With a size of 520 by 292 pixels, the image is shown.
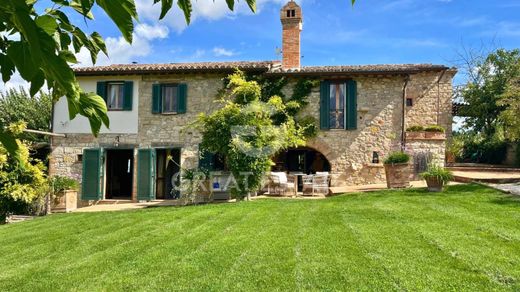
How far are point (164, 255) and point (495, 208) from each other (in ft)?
19.0

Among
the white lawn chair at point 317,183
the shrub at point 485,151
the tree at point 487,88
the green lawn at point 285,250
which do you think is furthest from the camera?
the tree at point 487,88

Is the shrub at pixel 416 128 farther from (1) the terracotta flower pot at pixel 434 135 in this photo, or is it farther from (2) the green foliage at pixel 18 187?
(2) the green foliage at pixel 18 187

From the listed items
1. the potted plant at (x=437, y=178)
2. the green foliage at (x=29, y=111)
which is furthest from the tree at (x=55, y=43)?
the green foliage at (x=29, y=111)

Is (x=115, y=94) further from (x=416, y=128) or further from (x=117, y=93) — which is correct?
(x=416, y=128)

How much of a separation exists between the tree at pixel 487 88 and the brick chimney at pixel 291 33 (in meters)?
10.9

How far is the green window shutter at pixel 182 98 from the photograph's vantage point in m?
13.6

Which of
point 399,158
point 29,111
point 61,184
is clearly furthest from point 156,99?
point 29,111

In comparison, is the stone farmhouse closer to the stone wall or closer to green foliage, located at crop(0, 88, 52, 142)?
the stone wall

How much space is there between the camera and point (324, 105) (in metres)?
13.4

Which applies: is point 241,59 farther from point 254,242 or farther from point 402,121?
point 254,242

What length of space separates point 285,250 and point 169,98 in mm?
10130

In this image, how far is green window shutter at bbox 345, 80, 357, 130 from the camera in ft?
43.6

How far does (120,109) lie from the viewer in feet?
45.6

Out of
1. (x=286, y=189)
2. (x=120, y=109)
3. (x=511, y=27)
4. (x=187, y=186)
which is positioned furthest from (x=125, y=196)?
(x=511, y=27)
